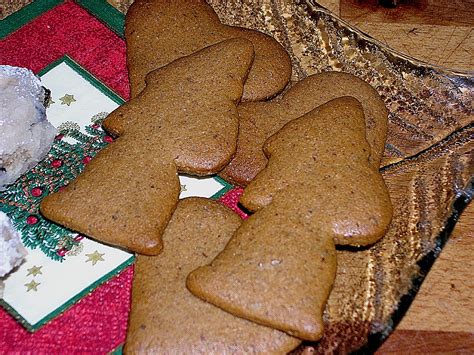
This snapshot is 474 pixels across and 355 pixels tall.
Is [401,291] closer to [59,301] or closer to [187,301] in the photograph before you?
[187,301]

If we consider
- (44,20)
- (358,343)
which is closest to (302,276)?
(358,343)

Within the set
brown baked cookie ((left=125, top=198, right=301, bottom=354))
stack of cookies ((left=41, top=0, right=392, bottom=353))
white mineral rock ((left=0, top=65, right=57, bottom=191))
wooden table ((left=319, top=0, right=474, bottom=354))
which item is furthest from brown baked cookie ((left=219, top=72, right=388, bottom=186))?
white mineral rock ((left=0, top=65, right=57, bottom=191))

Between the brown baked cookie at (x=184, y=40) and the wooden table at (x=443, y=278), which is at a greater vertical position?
the brown baked cookie at (x=184, y=40)

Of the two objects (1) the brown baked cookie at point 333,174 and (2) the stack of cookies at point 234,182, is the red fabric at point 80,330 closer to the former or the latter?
(2) the stack of cookies at point 234,182

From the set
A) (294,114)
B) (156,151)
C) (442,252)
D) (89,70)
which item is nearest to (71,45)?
(89,70)

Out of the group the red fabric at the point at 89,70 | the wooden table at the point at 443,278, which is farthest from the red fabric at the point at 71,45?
the wooden table at the point at 443,278

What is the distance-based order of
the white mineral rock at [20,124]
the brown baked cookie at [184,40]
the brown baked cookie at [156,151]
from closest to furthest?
the brown baked cookie at [156,151]
the white mineral rock at [20,124]
the brown baked cookie at [184,40]
